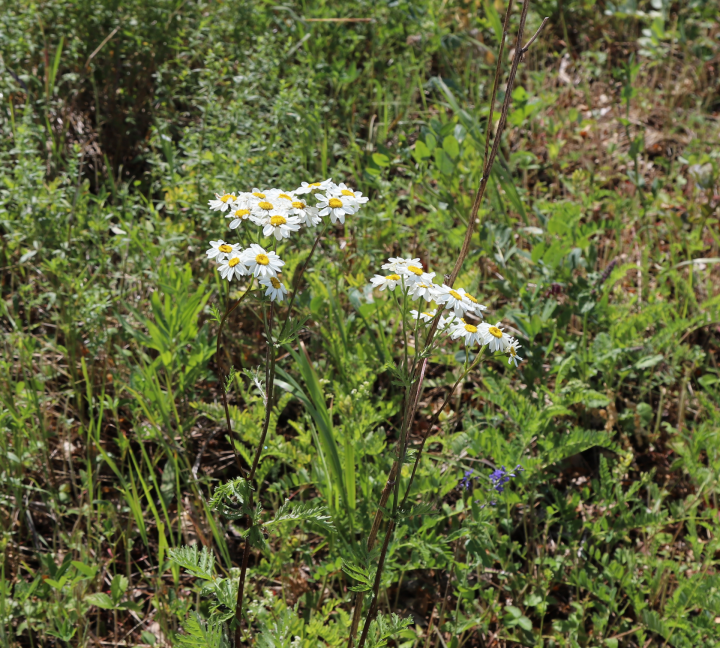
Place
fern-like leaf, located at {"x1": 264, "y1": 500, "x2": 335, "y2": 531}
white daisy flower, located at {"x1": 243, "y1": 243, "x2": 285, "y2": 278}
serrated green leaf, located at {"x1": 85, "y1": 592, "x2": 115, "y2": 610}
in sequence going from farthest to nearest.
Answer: serrated green leaf, located at {"x1": 85, "y1": 592, "x2": 115, "y2": 610}, fern-like leaf, located at {"x1": 264, "y1": 500, "x2": 335, "y2": 531}, white daisy flower, located at {"x1": 243, "y1": 243, "x2": 285, "y2": 278}

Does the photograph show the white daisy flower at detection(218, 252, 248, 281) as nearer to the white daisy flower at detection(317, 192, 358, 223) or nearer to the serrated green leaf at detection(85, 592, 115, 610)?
the white daisy flower at detection(317, 192, 358, 223)

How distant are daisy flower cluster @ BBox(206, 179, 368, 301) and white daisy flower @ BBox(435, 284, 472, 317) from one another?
23 cm

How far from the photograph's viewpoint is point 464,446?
2.06 meters

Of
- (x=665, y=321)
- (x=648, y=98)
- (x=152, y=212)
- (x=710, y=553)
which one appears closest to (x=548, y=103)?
(x=648, y=98)

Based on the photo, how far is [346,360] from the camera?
7.35ft

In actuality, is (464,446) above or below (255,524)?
below

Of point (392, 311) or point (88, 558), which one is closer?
point (88, 558)

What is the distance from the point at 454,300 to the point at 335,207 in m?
0.30

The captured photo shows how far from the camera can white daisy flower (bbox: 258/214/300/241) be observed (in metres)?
1.25

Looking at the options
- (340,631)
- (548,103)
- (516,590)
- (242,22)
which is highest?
(242,22)

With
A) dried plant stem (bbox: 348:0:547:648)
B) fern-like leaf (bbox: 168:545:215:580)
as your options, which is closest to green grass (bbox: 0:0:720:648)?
fern-like leaf (bbox: 168:545:215:580)

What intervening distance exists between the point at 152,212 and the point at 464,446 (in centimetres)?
154

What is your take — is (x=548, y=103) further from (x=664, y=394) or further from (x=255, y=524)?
(x=255, y=524)

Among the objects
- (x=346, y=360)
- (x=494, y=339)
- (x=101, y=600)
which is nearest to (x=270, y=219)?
(x=494, y=339)
